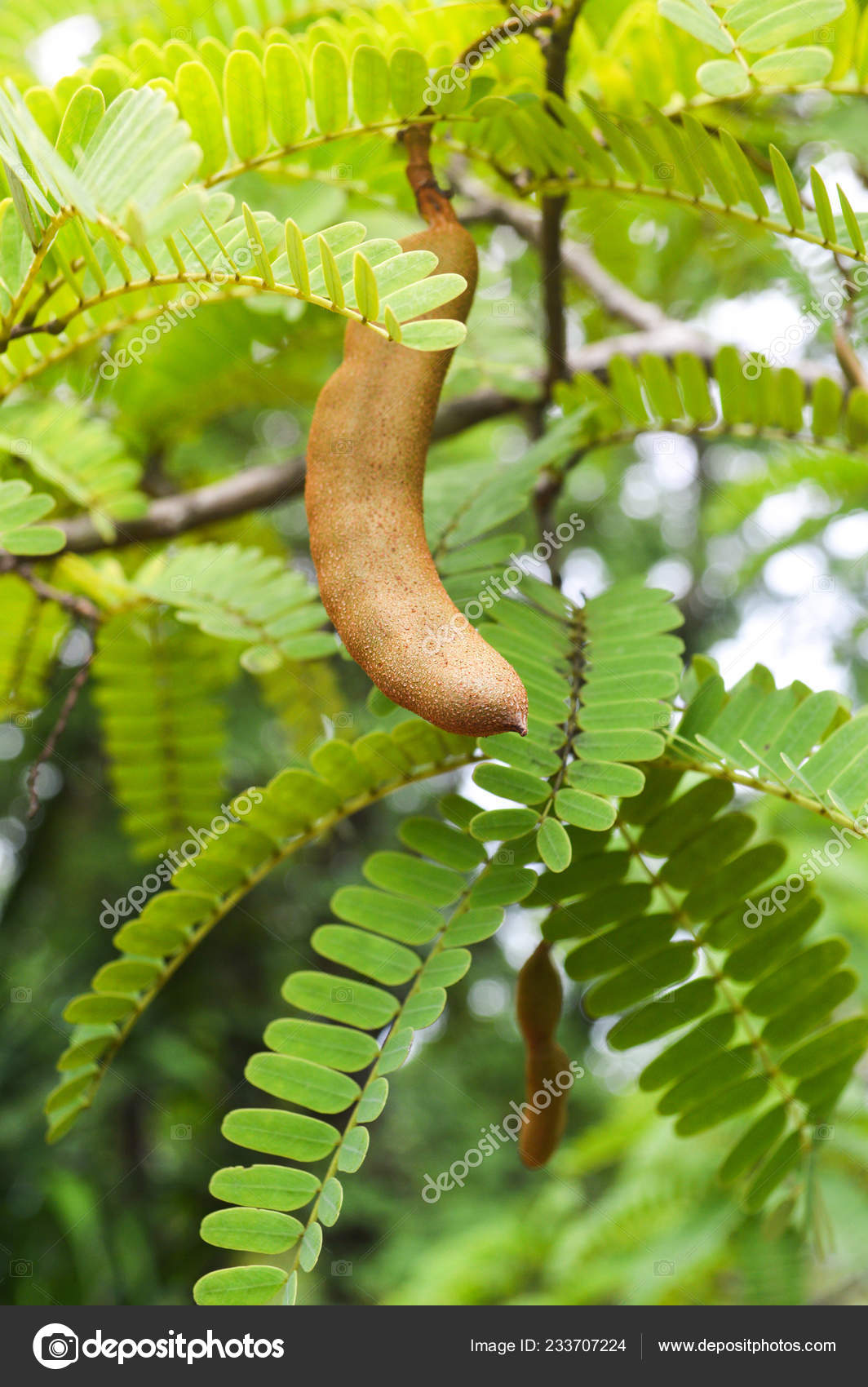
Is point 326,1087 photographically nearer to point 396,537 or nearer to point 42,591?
point 396,537

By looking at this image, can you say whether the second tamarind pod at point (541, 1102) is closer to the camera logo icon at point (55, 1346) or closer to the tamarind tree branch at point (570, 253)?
the camera logo icon at point (55, 1346)

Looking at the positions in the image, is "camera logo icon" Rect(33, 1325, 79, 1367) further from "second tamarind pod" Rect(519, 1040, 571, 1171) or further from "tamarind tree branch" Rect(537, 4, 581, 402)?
"tamarind tree branch" Rect(537, 4, 581, 402)

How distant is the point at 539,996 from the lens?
0.64 metres

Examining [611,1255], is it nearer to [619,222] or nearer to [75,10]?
[619,222]

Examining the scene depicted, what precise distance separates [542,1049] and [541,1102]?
0.04 metres

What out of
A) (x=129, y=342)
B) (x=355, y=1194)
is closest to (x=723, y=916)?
(x=129, y=342)

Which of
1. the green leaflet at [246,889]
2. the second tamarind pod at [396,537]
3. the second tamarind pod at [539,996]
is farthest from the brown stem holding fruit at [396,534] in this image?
the second tamarind pod at [539,996]

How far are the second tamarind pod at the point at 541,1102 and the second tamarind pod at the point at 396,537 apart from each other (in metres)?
0.34

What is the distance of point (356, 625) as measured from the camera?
424mm

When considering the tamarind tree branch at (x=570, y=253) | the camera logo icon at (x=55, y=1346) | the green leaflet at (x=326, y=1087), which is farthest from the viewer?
the tamarind tree branch at (x=570, y=253)

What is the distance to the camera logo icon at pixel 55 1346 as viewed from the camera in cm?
76

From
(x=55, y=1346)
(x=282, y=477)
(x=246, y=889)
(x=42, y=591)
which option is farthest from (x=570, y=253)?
(x=55, y=1346)

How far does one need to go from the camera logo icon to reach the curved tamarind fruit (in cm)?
40

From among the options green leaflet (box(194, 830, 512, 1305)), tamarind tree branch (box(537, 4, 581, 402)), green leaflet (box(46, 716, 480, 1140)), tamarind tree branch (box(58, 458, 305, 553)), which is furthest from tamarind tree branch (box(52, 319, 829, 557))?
green leaflet (box(194, 830, 512, 1305))
